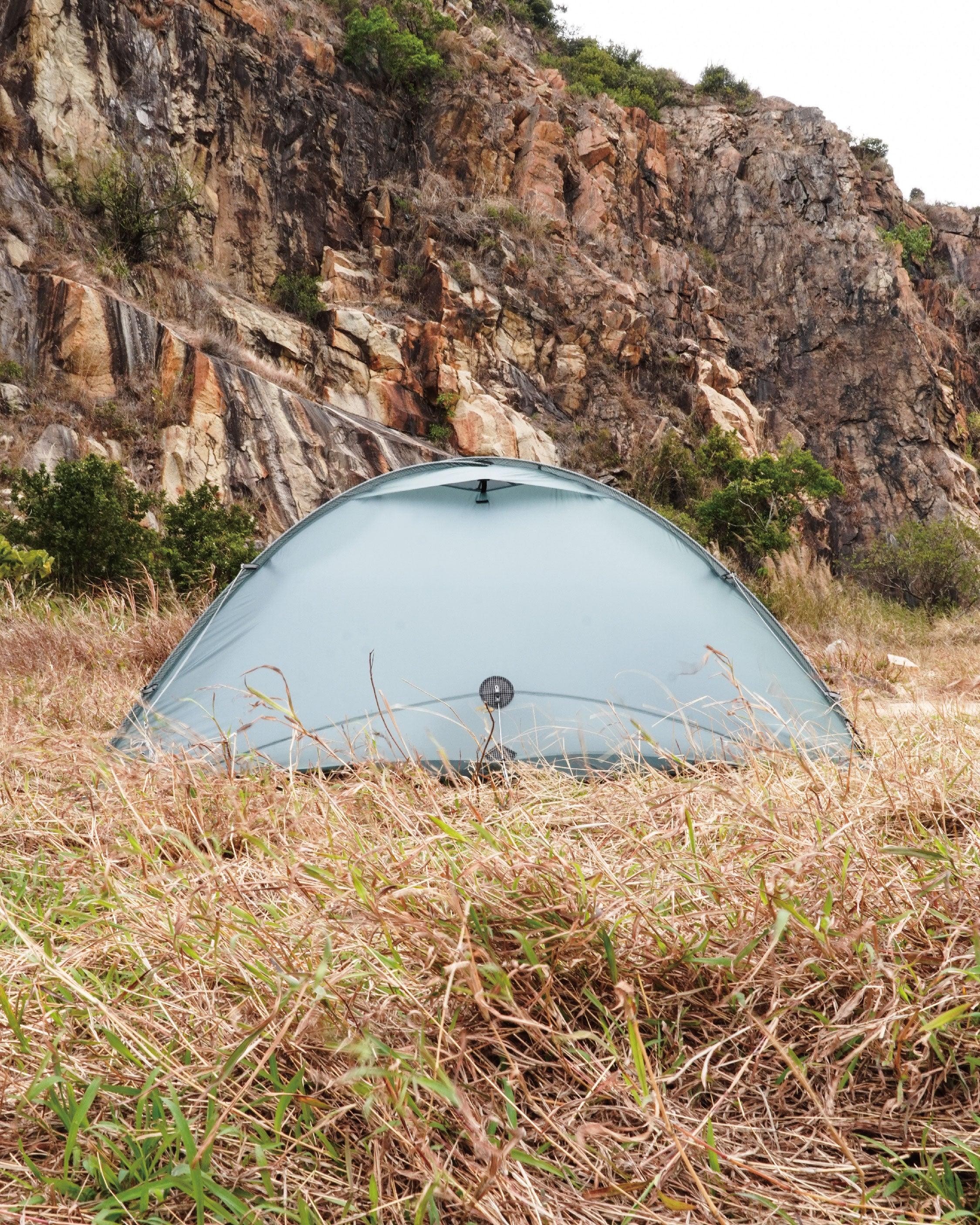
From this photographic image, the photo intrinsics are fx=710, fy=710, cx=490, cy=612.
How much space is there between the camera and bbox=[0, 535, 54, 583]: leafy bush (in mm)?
4191

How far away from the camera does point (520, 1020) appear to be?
760 millimetres

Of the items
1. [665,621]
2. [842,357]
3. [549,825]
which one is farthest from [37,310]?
[842,357]

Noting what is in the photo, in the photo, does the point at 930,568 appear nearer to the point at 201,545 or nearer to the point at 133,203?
the point at 201,545

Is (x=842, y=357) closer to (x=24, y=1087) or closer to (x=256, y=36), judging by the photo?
(x=256, y=36)

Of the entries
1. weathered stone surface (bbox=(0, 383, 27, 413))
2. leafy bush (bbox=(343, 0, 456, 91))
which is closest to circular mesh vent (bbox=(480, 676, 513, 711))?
weathered stone surface (bbox=(0, 383, 27, 413))

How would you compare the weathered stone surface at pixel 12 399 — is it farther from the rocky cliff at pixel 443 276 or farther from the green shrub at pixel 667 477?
the green shrub at pixel 667 477

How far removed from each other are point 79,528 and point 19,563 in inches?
33.6

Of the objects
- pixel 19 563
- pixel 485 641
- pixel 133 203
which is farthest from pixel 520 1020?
pixel 133 203

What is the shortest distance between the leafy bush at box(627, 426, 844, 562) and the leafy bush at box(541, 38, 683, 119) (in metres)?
13.0

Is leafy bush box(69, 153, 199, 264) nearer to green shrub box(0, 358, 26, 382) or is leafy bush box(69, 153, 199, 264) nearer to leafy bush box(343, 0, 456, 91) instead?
green shrub box(0, 358, 26, 382)

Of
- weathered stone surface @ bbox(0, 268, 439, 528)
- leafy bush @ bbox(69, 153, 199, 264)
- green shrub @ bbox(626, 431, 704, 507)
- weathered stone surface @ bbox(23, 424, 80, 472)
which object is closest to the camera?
weathered stone surface @ bbox(23, 424, 80, 472)

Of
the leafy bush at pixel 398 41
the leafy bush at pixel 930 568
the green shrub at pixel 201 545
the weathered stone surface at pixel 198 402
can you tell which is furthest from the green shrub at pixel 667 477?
the leafy bush at pixel 398 41

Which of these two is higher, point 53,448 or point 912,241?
point 912,241

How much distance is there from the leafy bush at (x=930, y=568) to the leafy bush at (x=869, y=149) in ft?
72.8
